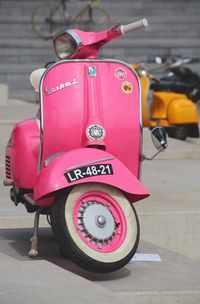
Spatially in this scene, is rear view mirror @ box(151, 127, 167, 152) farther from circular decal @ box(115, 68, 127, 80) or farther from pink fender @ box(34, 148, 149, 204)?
circular decal @ box(115, 68, 127, 80)

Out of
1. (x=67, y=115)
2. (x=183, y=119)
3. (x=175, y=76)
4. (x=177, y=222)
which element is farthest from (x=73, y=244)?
(x=175, y=76)

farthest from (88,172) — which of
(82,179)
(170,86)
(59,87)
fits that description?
(170,86)

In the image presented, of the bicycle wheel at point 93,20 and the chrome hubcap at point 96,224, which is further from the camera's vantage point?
the bicycle wheel at point 93,20

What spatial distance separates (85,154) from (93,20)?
15226 mm

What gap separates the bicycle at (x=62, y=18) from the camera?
19.6m

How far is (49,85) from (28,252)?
90 centimetres

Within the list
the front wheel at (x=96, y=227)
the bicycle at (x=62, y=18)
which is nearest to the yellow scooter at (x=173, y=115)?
the front wheel at (x=96, y=227)

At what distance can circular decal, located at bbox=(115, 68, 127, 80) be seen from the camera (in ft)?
17.1

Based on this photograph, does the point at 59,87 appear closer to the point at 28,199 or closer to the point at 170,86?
the point at 28,199

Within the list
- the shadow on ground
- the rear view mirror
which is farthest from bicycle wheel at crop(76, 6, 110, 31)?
the rear view mirror

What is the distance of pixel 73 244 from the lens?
15.5 ft

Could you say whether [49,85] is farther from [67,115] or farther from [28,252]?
[28,252]

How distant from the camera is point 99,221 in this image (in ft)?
15.8

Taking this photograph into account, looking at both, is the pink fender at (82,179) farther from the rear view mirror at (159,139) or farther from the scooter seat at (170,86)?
the scooter seat at (170,86)
